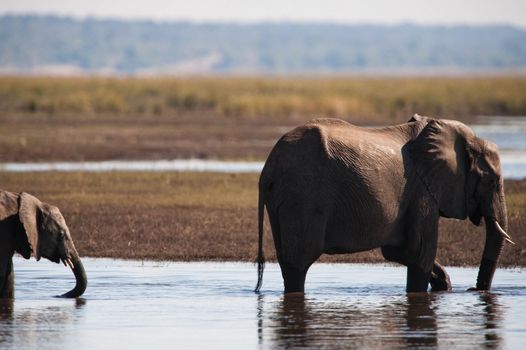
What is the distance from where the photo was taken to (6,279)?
1278 cm

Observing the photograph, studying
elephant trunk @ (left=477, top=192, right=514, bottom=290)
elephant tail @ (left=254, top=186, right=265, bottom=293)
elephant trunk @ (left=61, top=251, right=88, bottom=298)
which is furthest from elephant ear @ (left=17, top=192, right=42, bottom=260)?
elephant trunk @ (left=477, top=192, right=514, bottom=290)

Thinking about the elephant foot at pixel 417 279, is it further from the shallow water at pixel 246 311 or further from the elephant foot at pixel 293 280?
the elephant foot at pixel 293 280

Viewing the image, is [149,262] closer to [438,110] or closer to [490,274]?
[490,274]

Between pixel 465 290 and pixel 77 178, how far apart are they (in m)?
12.9

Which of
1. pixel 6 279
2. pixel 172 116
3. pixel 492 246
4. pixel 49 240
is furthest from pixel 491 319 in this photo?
pixel 172 116

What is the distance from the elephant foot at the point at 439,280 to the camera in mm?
13742

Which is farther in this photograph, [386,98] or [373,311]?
[386,98]

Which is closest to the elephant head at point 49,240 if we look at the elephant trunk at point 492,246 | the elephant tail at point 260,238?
the elephant tail at point 260,238

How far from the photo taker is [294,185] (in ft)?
40.8

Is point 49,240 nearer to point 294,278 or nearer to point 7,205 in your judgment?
point 7,205

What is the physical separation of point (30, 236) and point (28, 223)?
0.45ft

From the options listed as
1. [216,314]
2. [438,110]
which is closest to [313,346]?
[216,314]

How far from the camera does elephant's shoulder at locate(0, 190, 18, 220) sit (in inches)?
500

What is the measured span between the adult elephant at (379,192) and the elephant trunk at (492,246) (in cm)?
1
